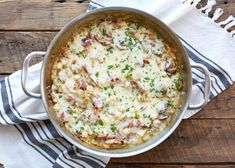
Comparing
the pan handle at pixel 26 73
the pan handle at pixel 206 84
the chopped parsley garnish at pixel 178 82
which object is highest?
the pan handle at pixel 206 84

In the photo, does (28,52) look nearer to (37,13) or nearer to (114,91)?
(37,13)

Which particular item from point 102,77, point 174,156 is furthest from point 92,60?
point 174,156

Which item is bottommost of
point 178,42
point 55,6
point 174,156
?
point 174,156

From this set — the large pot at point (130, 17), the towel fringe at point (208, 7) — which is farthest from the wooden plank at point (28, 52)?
the towel fringe at point (208, 7)

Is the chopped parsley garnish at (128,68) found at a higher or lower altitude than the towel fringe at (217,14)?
lower

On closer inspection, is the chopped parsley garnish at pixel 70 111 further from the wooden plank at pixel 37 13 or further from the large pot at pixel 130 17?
the wooden plank at pixel 37 13

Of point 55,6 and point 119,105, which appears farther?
point 55,6

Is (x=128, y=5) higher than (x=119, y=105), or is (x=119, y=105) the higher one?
(x=128, y=5)

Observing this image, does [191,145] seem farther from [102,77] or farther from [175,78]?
[102,77]
